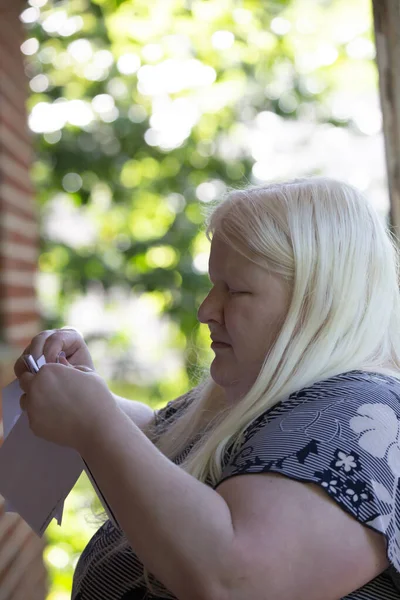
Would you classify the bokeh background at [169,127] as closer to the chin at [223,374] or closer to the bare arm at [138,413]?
the bare arm at [138,413]

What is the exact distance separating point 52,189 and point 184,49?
1466 millimetres

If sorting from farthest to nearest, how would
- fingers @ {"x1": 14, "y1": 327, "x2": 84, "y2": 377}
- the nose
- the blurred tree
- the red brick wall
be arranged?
1. the blurred tree
2. the red brick wall
3. fingers @ {"x1": 14, "y1": 327, "x2": 84, "y2": 377}
4. the nose

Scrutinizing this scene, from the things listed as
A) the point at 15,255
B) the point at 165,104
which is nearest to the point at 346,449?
the point at 15,255

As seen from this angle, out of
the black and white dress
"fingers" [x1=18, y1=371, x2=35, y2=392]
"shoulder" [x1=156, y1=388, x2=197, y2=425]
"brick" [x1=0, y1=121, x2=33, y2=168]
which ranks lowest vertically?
"shoulder" [x1=156, y1=388, x2=197, y2=425]

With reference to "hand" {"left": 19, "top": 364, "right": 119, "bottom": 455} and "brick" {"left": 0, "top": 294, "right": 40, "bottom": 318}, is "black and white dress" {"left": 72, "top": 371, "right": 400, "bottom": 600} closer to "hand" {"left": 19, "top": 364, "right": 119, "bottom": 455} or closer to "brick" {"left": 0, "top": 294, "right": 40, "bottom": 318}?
"hand" {"left": 19, "top": 364, "right": 119, "bottom": 455}

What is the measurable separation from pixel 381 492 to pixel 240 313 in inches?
14.8

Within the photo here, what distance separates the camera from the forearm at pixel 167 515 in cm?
93

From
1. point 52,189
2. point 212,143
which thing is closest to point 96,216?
point 52,189

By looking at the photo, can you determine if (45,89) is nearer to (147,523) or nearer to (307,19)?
(307,19)

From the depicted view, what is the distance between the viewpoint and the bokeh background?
518 cm

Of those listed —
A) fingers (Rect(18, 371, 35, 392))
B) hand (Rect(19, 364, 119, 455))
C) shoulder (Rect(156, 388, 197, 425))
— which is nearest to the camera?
hand (Rect(19, 364, 119, 455))

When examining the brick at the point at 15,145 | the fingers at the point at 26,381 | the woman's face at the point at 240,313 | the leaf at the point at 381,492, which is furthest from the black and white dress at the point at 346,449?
the brick at the point at 15,145

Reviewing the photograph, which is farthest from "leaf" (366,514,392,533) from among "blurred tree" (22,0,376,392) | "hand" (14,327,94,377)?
"blurred tree" (22,0,376,392)

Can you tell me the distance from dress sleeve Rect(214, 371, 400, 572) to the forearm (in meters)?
0.10
